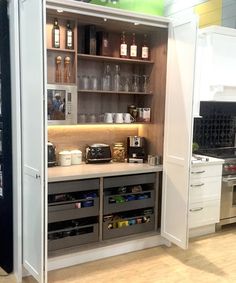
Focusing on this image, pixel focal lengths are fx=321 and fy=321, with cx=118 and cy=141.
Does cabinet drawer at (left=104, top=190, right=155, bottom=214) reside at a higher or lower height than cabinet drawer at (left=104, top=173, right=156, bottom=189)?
lower

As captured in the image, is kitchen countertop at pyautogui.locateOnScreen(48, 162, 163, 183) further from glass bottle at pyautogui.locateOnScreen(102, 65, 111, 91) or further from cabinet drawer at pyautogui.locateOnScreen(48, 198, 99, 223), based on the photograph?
glass bottle at pyautogui.locateOnScreen(102, 65, 111, 91)

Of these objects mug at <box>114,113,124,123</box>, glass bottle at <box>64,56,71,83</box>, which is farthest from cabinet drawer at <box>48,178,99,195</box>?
glass bottle at <box>64,56,71,83</box>

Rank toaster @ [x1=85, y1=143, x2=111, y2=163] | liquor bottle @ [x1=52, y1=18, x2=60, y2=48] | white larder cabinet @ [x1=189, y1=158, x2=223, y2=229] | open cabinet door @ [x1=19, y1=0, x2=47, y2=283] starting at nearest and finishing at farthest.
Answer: open cabinet door @ [x1=19, y1=0, x2=47, y2=283]
liquor bottle @ [x1=52, y1=18, x2=60, y2=48]
toaster @ [x1=85, y1=143, x2=111, y2=163]
white larder cabinet @ [x1=189, y1=158, x2=223, y2=229]

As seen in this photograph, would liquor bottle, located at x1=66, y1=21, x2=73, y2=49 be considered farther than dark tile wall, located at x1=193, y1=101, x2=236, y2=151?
No

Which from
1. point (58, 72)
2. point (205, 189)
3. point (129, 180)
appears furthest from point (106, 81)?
point (205, 189)

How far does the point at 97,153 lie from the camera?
347 cm

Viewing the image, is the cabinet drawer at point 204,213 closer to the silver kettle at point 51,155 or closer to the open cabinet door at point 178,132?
the open cabinet door at point 178,132

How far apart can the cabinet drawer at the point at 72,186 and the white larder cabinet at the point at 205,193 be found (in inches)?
44.9

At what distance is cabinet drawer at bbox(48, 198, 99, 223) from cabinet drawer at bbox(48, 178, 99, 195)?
0.13 metres

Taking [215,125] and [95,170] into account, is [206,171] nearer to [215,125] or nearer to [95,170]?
[215,125]

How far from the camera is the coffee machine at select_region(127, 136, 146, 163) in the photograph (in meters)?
3.61

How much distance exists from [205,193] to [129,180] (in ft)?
3.30

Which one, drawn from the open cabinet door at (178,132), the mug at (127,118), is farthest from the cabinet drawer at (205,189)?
the mug at (127,118)

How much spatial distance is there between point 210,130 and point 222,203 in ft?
3.27
